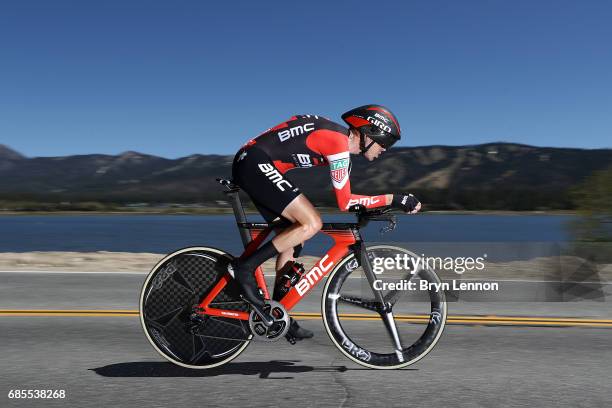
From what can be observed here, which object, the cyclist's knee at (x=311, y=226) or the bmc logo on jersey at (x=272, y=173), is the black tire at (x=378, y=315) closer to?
the cyclist's knee at (x=311, y=226)

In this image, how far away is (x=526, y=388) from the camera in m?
4.81

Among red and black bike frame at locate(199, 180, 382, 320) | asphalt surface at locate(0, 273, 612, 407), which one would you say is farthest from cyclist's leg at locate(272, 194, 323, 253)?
asphalt surface at locate(0, 273, 612, 407)

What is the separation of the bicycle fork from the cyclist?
0.40 metres

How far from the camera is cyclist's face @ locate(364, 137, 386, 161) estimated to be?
16.3ft

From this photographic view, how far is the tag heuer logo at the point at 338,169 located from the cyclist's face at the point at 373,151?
8.7 inches

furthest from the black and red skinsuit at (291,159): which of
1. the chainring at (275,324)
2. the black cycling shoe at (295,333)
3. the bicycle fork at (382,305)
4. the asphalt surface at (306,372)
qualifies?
the asphalt surface at (306,372)

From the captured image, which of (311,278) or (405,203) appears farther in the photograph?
(311,278)

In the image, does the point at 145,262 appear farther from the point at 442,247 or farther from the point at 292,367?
the point at 292,367

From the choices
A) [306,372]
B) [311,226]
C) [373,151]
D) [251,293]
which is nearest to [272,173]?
[311,226]

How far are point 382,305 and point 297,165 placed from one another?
122 centimetres

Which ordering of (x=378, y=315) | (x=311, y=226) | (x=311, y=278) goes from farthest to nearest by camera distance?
(x=378, y=315) → (x=311, y=278) → (x=311, y=226)

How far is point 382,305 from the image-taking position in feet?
17.2

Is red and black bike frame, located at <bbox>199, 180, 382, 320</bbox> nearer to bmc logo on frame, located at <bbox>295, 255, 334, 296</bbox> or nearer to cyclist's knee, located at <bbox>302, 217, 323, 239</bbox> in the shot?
bmc logo on frame, located at <bbox>295, 255, 334, 296</bbox>

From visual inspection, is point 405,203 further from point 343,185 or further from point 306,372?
point 306,372
